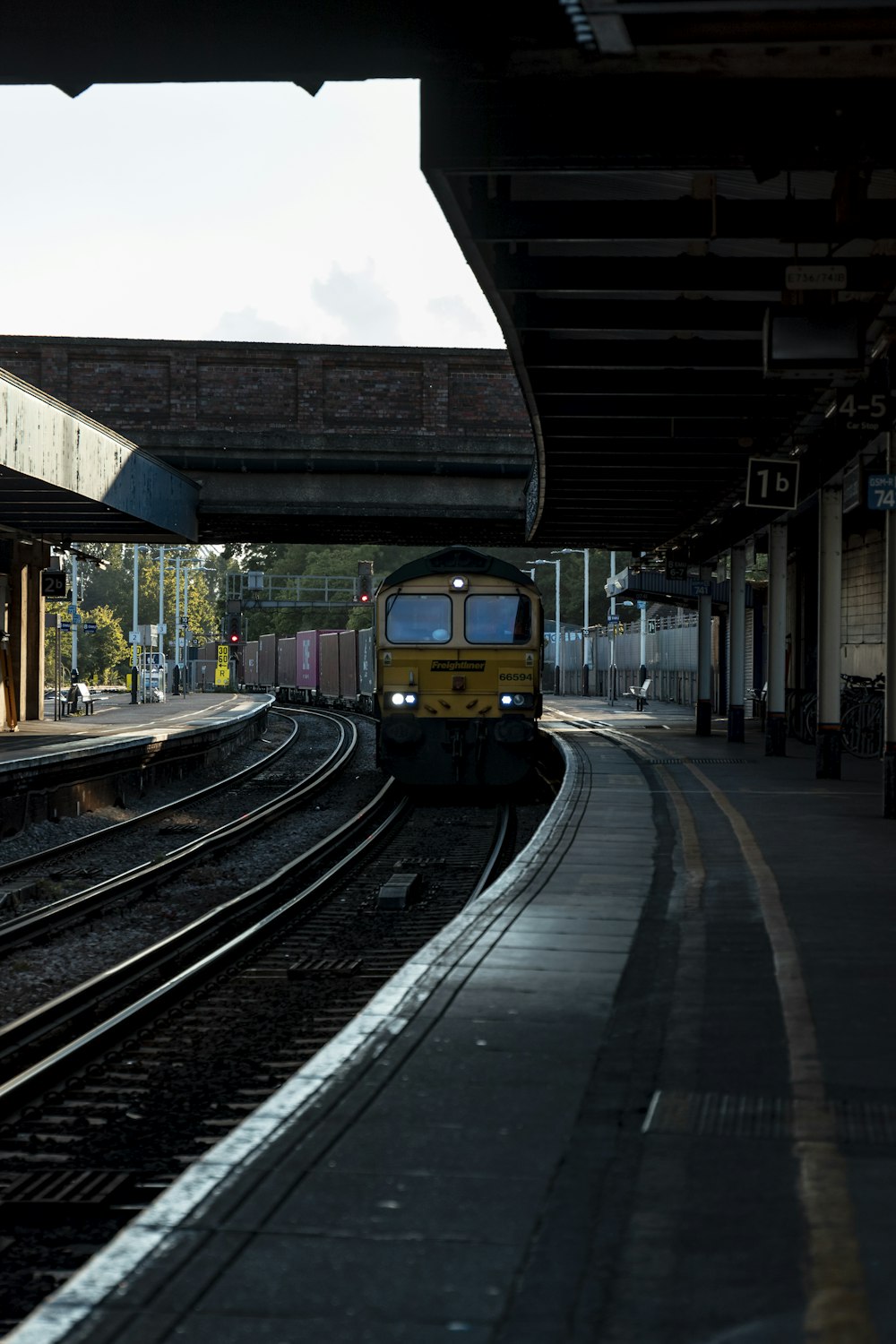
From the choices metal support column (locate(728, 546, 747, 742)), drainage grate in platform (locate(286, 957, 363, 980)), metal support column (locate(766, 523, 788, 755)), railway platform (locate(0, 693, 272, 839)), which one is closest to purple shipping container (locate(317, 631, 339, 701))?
railway platform (locate(0, 693, 272, 839))

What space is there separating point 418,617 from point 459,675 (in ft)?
3.64

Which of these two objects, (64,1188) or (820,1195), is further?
(64,1188)

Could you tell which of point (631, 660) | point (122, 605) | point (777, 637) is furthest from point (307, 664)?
point (122, 605)

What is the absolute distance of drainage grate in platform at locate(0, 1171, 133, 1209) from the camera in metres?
5.53

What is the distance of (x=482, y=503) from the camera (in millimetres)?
31672

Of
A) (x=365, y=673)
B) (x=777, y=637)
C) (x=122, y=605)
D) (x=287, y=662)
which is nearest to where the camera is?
(x=777, y=637)

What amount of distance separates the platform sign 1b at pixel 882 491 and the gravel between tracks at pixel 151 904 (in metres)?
7.04

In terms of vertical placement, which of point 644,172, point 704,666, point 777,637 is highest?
point 644,172

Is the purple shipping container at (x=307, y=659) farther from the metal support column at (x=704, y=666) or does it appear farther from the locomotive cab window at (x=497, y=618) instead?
the locomotive cab window at (x=497, y=618)

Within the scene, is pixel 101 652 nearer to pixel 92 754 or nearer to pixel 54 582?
pixel 54 582

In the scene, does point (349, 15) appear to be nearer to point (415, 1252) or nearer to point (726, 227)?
point (726, 227)

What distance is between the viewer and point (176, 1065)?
25.4 ft

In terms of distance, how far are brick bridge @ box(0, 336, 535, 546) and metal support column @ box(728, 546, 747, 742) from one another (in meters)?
5.04

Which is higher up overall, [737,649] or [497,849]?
[737,649]
